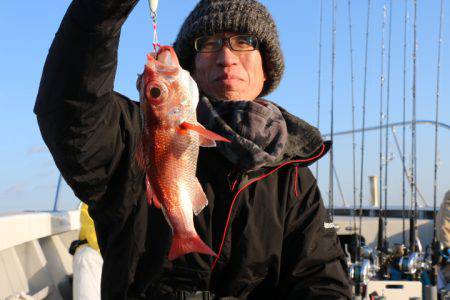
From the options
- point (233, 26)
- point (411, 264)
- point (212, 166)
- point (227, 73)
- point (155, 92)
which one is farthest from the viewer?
point (411, 264)

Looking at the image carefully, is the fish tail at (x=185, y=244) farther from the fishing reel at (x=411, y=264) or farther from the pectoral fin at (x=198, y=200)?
the fishing reel at (x=411, y=264)

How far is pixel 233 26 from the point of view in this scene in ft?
9.89

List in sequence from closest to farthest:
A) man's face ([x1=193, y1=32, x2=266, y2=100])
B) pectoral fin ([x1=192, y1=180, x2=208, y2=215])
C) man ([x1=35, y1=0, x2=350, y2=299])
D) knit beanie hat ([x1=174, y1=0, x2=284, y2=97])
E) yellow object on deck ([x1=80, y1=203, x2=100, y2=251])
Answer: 1. man ([x1=35, y1=0, x2=350, y2=299])
2. pectoral fin ([x1=192, y1=180, x2=208, y2=215])
3. man's face ([x1=193, y1=32, x2=266, y2=100])
4. knit beanie hat ([x1=174, y1=0, x2=284, y2=97])
5. yellow object on deck ([x1=80, y1=203, x2=100, y2=251])

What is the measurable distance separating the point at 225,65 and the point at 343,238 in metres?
6.19

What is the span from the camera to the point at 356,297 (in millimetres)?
4816

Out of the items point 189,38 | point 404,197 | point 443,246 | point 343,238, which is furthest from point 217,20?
point 404,197

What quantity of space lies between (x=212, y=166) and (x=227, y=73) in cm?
56

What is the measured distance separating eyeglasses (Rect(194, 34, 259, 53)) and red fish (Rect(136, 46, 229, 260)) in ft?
3.43

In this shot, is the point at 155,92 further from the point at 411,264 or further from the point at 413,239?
the point at 413,239

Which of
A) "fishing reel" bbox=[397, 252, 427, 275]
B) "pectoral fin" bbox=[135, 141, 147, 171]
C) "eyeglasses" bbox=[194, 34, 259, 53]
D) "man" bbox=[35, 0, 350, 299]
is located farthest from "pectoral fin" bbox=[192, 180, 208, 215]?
"fishing reel" bbox=[397, 252, 427, 275]

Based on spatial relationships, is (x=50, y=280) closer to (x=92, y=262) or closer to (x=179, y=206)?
(x=92, y=262)

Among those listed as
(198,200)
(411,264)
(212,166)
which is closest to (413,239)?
(411,264)

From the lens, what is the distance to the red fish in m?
1.90

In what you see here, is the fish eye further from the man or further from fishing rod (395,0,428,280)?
fishing rod (395,0,428,280)
